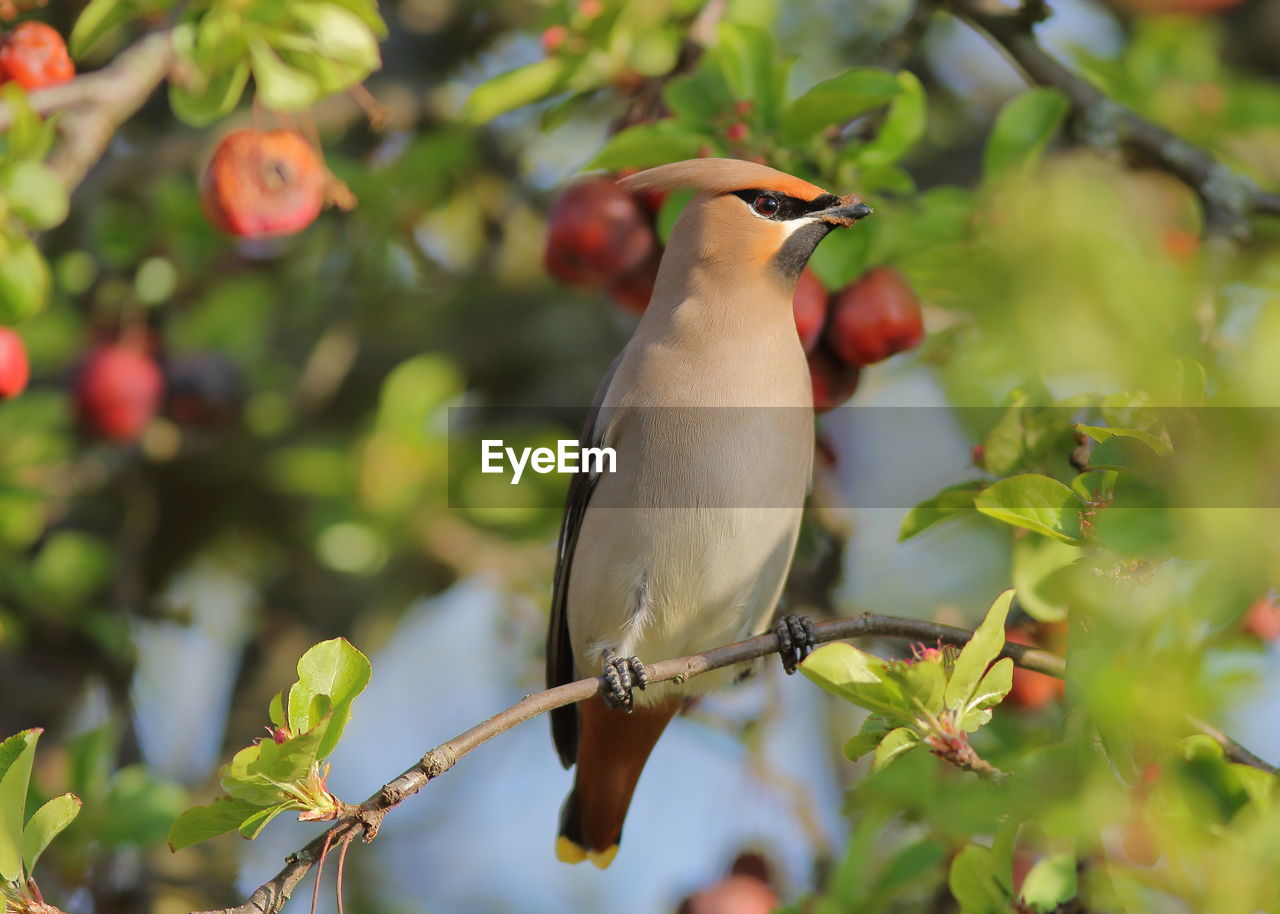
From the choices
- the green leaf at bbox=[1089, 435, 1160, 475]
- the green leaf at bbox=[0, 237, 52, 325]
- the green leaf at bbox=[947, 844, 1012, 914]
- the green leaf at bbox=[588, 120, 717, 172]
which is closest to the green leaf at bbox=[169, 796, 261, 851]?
the green leaf at bbox=[947, 844, 1012, 914]

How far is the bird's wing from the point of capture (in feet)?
9.87

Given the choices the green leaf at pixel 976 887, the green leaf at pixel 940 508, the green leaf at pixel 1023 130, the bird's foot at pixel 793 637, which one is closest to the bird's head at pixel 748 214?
the green leaf at pixel 1023 130

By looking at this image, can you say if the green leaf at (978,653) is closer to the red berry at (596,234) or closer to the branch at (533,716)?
the branch at (533,716)

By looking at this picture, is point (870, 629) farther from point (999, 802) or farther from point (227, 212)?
point (227, 212)

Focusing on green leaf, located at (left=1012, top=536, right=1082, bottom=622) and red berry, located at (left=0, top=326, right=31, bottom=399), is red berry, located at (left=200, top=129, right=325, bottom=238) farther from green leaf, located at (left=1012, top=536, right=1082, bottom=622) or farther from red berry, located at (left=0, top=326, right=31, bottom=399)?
green leaf, located at (left=1012, top=536, right=1082, bottom=622)

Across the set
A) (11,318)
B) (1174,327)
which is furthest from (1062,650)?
(11,318)

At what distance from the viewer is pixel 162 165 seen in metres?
4.03

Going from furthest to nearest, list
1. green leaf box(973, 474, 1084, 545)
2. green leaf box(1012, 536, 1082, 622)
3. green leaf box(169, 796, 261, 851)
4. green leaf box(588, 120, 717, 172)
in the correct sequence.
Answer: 1. green leaf box(588, 120, 717, 172)
2. green leaf box(1012, 536, 1082, 622)
3. green leaf box(973, 474, 1084, 545)
4. green leaf box(169, 796, 261, 851)

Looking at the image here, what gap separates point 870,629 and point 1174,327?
115 cm

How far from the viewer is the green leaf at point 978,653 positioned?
5.93ft

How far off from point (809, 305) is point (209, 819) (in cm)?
162

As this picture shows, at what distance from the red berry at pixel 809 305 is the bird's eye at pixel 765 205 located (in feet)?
0.50

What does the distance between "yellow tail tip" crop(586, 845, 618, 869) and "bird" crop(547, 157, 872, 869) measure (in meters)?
0.47

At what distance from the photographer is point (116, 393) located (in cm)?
390
